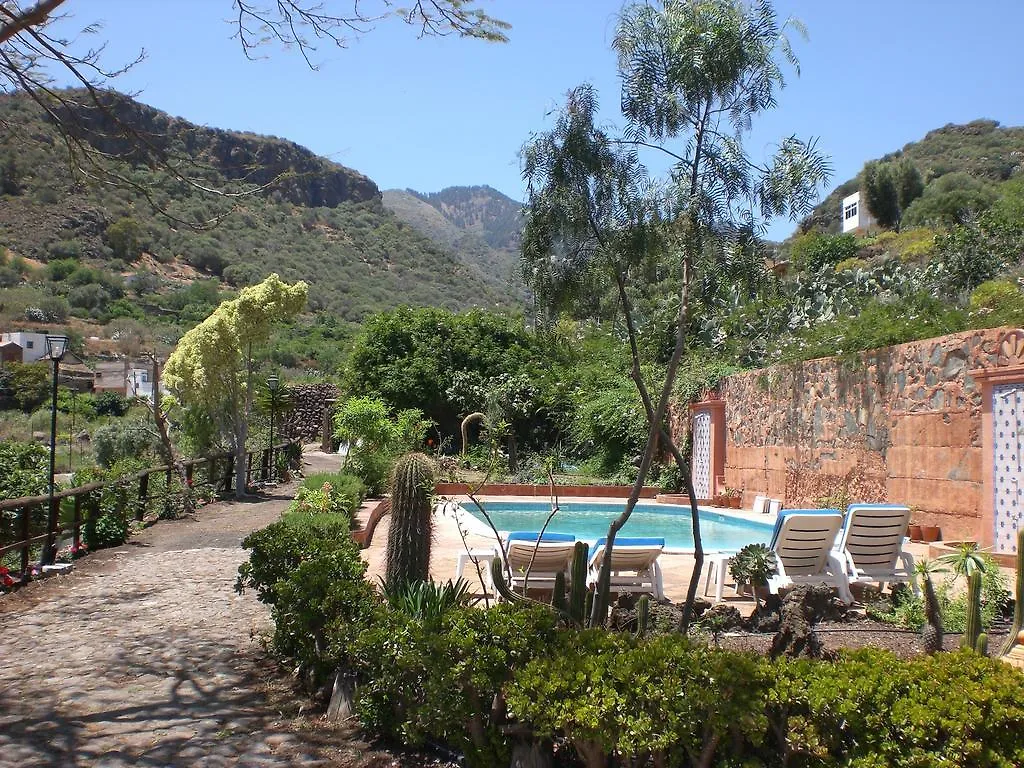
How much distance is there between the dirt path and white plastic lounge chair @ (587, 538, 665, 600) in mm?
2617

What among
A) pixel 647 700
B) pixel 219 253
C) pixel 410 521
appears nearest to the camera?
pixel 647 700

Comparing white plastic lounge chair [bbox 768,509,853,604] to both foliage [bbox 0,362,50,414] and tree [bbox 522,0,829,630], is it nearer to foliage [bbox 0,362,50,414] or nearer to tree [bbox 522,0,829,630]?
tree [bbox 522,0,829,630]

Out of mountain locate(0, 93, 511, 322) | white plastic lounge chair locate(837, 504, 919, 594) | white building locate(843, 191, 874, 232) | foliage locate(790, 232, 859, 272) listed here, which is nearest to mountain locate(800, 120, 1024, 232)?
white building locate(843, 191, 874, 232)

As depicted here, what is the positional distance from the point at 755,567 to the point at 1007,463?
13.2 feet

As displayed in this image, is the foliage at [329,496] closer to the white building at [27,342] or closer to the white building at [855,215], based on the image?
the white building at [27,342]

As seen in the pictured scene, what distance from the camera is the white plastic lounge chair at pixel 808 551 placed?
6660 millimetres

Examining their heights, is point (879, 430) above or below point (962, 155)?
below

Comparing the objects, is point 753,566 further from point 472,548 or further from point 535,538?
point 472,548

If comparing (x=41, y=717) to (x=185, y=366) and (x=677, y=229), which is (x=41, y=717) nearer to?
(x=677, y=229)

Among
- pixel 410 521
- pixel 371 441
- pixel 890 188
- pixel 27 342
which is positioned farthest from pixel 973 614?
pixel 890 188

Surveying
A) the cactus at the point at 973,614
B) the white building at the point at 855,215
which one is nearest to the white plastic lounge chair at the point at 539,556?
the cactus at the point at 973,614

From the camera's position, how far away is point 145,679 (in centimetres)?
502

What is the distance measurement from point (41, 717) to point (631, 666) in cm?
319

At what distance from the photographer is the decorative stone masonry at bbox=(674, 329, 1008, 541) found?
374 inches
